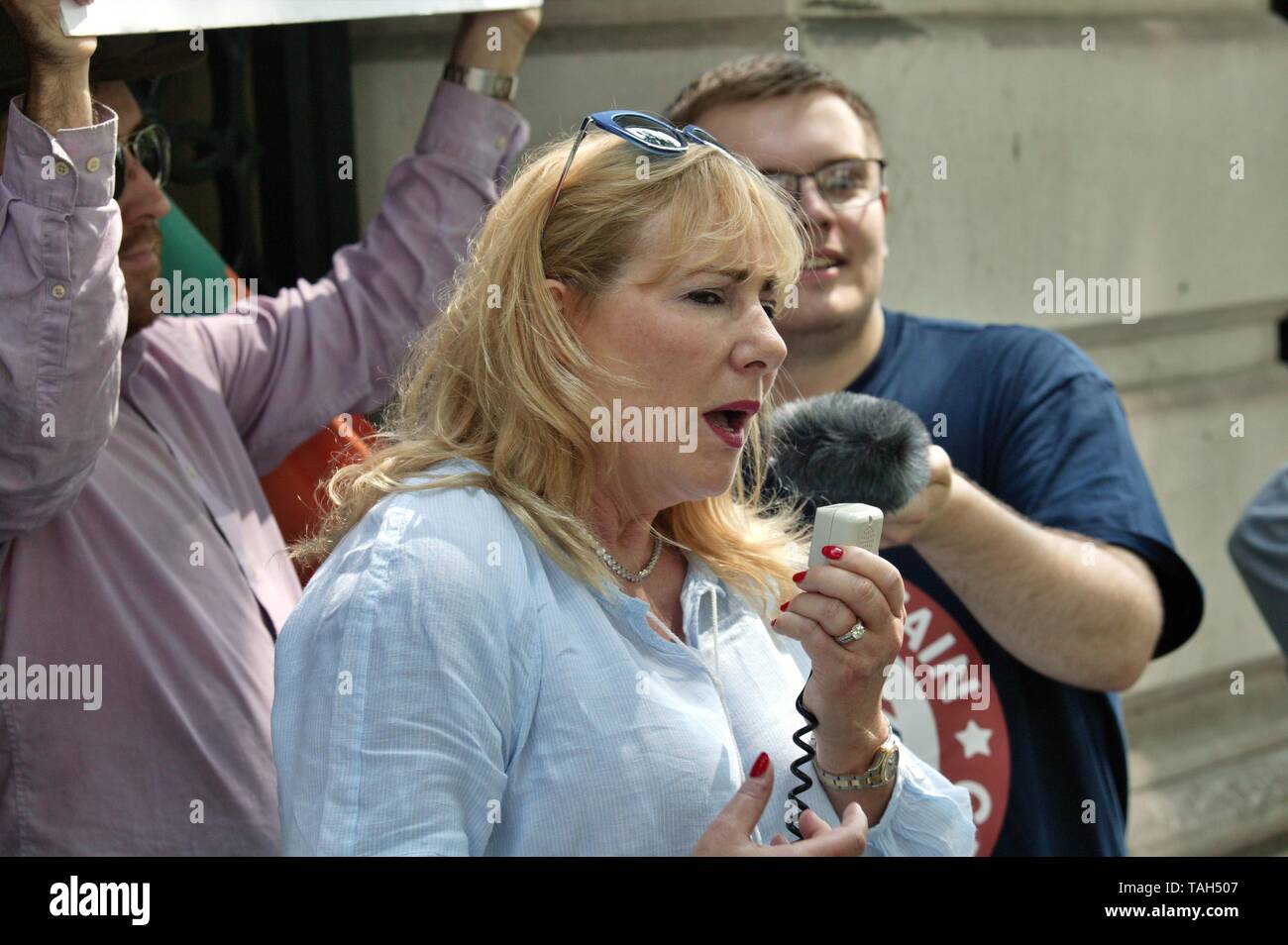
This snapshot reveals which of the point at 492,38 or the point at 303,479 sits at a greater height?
the point at 492,38

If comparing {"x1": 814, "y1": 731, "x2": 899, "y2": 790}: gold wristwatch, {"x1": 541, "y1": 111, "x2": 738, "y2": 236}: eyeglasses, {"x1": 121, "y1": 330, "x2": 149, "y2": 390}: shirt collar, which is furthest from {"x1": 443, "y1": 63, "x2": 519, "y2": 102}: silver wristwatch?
{"x1": 814, "y1": 731, "x2": 899, "y2": 790}: gold wristwatch

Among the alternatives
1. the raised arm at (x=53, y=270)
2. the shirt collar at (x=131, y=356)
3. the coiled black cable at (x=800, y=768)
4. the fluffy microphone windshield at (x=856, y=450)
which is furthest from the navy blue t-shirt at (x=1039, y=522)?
the raised arm at (x=53, y=270)

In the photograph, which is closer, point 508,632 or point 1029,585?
point 508,632

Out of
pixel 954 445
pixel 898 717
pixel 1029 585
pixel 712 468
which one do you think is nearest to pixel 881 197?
pixel 954 445

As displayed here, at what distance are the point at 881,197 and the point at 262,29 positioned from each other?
1.50 meters

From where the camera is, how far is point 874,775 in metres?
2.09

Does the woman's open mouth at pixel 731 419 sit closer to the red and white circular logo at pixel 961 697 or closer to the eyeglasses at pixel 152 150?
the red and white circular logo at pixel 961 697

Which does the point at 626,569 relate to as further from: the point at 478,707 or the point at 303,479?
the point at 303,479

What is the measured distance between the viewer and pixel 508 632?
1874 millimetres

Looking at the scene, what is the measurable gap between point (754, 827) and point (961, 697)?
1393mm

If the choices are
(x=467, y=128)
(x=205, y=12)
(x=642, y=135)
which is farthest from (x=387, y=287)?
(x=642, y=135)

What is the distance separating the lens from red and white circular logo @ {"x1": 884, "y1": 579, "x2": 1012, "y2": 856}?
3.11 metres

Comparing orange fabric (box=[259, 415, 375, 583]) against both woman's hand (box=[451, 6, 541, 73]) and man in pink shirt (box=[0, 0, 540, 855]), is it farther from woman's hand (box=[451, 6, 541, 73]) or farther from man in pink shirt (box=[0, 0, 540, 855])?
woman's hand (box=[451, 6, 541, 73])
